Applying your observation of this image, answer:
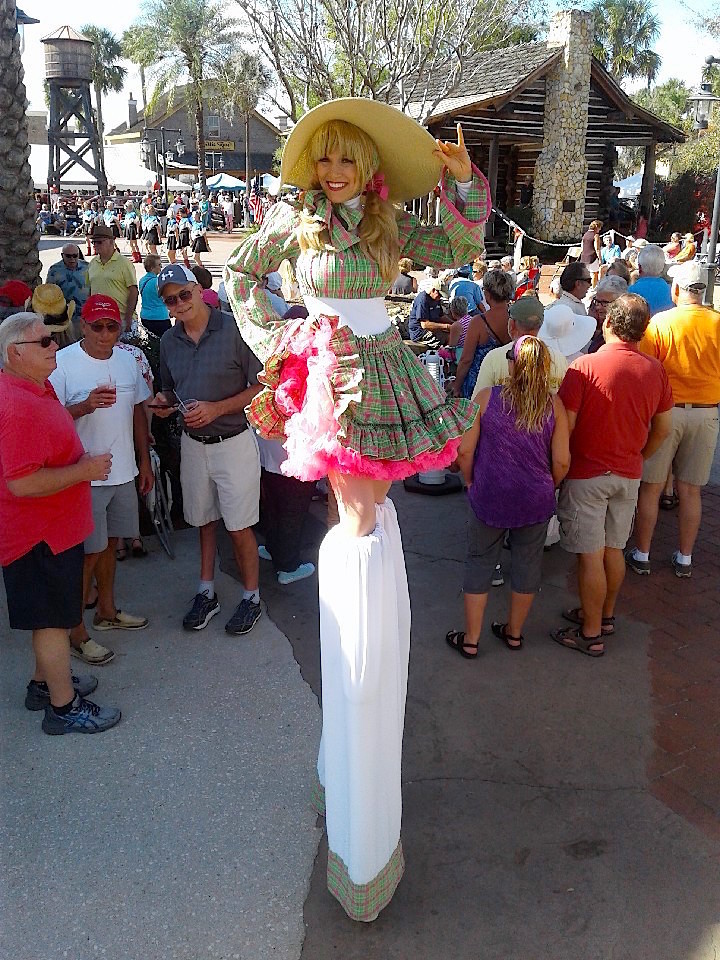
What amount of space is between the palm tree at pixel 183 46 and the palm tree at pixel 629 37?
31068 mm

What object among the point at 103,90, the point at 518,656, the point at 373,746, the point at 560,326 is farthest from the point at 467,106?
the point at 103,90

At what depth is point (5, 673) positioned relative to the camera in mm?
3938

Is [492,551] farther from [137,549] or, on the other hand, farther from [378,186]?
[137,549]

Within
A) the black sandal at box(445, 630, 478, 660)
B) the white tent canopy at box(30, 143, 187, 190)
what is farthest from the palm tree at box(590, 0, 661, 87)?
the black sandal at box(445, 630, 478, 660)

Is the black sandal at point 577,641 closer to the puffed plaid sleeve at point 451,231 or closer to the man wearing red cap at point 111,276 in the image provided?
the puffed plaid sleeve at point 451,231

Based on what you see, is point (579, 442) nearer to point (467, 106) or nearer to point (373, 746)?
point (373, 746)

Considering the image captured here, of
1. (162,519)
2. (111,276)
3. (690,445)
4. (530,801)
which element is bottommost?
(530,801)

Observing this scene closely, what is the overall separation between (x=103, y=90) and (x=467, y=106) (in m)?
58.5

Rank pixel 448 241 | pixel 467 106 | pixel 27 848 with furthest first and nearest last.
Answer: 1. pixel 467 106
2. pixel 27 848
3. pixel 448 241

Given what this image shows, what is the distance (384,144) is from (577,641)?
9.39 feet

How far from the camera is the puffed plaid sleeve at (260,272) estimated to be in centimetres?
248

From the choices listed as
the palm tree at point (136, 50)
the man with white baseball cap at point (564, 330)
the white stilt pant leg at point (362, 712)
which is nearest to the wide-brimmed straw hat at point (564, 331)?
the man with white baseball cap at point (564, 330)

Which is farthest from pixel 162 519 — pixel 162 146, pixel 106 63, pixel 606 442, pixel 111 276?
pixel 106 63

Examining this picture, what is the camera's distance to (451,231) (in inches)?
98.3
